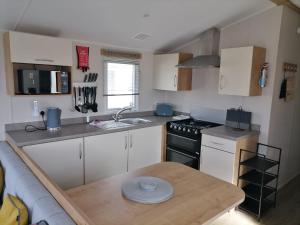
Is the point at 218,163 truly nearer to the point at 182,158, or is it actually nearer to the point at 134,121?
the point at 182,158

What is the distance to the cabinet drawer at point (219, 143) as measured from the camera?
2646mm

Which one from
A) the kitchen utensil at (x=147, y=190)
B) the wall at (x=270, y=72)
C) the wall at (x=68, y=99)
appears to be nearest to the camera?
the kitchen utensil at (x=147, y=190)

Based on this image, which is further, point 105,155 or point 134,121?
point 134,121

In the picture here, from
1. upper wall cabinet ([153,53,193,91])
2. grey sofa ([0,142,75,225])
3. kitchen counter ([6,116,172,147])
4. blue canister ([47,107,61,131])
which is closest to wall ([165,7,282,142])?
upper wall cabinet ([153,53,193,91])

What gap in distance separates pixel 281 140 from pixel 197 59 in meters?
1.59

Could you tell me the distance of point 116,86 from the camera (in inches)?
139

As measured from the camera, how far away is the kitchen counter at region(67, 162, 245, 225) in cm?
113

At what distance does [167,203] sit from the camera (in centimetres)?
128

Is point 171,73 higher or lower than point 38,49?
lower

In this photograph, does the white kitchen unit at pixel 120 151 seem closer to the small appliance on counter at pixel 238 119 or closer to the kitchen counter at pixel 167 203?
the small appliance on counter at pixel 238 119

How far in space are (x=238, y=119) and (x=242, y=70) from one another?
0.69m

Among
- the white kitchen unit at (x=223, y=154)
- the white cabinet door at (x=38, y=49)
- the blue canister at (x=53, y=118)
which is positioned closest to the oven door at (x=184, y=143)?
→ the white kitchen unit at (x=223, y=154)

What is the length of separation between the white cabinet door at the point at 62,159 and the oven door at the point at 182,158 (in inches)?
53.7

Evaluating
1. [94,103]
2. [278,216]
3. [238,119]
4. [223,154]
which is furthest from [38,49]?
[278,216]
